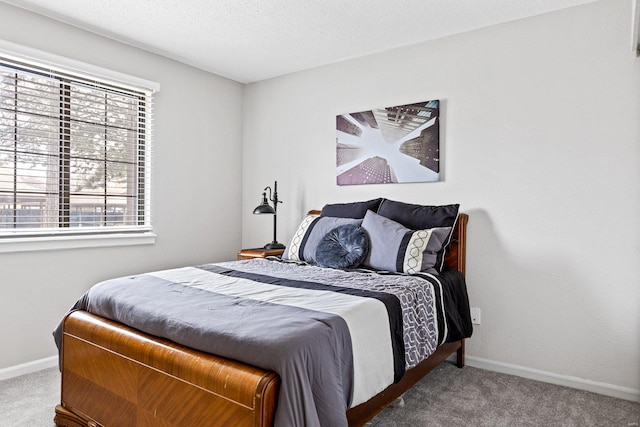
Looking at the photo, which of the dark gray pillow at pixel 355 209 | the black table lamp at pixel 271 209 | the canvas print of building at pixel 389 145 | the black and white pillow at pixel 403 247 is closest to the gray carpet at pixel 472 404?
the black and white pillow at pixel 403 247

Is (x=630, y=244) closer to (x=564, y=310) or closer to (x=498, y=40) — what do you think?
(x=564, y=310)

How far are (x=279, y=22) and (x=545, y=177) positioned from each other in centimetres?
204

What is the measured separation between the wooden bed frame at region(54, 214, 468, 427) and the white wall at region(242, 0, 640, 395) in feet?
3.09

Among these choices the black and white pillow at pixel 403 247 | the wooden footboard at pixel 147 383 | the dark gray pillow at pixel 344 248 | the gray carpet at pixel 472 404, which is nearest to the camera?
the wooden footboard at pixel 147 383

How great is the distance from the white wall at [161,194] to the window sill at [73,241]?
0.17ft

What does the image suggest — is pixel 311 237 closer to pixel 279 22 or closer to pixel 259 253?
pixel 259 253

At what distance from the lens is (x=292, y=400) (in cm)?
133

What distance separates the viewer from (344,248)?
2.80m

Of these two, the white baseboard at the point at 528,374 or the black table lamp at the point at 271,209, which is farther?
the black table lamp at the point at 271,209

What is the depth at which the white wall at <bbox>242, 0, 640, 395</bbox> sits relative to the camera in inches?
98.8

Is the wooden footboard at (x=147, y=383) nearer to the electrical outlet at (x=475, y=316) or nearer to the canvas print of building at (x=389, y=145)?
the electrical outlet at (x=475, y=316)

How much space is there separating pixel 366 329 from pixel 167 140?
8.74 feet

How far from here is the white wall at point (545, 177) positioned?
2.51 meters

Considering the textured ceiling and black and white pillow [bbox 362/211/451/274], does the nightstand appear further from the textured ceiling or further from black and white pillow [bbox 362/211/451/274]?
the textured ceiling
